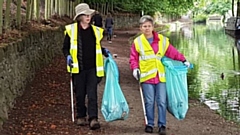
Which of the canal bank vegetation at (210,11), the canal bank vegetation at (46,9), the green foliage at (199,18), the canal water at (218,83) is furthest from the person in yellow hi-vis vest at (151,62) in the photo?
the green foliage at (199,18)

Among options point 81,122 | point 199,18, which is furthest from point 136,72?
point 199,18

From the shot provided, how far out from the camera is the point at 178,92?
24.3ft

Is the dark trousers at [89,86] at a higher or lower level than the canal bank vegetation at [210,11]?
lower

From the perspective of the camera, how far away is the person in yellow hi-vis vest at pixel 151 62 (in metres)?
7.25

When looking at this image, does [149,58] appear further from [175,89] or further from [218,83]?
[218,83]

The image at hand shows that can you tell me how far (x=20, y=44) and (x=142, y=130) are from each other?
3.21 m

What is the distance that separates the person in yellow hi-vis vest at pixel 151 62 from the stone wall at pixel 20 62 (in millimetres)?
2154

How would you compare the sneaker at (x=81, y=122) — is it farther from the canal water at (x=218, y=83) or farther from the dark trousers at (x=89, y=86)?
the canal water at (x=218, y=83)

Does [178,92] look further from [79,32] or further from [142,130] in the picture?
[79,32]

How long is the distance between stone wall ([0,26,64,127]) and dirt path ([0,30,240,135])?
21 centimetres

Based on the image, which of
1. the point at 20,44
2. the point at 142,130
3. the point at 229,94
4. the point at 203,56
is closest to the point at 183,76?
the point at 142,130

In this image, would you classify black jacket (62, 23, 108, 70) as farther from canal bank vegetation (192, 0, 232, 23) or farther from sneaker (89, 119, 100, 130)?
canal bank vegetation (192, 0, 232, 23)

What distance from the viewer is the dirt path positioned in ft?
24.7

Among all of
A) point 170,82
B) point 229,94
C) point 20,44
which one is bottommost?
point 229,94
